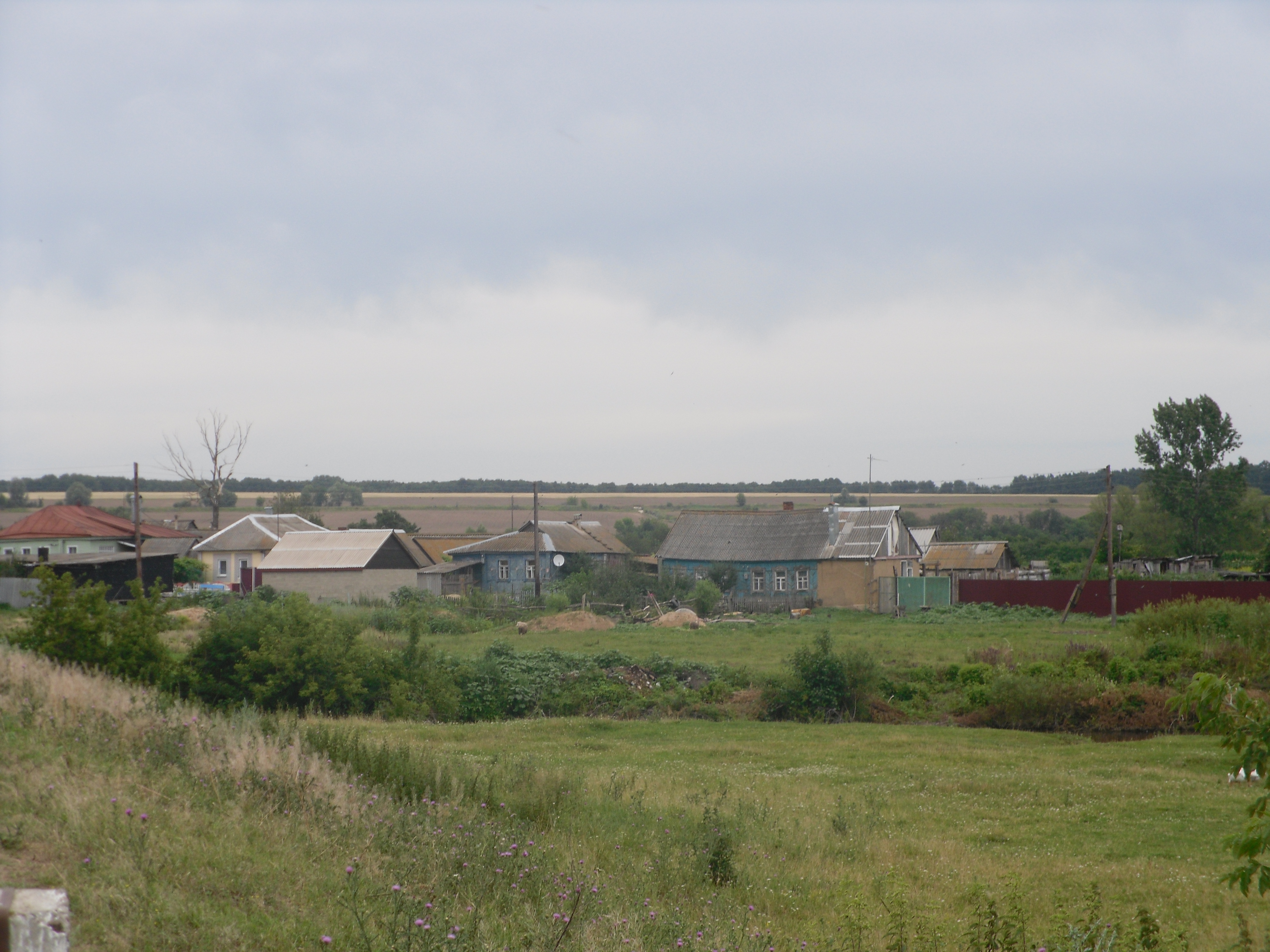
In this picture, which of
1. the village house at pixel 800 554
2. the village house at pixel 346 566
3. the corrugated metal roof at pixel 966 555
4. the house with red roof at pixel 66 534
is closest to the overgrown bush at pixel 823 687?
the village house at pixel 800 554

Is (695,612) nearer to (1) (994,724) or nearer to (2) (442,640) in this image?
(2) (442,640)

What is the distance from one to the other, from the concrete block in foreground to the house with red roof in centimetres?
6351

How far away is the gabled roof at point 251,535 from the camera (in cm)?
5950

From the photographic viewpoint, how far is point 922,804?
1283cm

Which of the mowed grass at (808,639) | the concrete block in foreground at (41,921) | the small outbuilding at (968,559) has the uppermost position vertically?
the concrete block in foreground at (41,921)

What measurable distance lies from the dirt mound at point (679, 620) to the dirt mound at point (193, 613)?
1741 cm

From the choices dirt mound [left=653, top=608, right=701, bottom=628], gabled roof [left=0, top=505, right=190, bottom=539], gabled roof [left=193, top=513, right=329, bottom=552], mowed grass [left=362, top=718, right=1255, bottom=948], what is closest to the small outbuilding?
dirt mound [left=653, top=608, right=701, bottom=628]

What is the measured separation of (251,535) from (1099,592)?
49164 mm

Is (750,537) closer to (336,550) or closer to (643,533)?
(336,550)

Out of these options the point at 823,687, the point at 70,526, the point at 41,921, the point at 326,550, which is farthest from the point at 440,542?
the point at 41,921

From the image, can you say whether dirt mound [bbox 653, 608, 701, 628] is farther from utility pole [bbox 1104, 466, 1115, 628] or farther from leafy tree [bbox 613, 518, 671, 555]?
leafy tree [bbox 613, 518, 671, 555]

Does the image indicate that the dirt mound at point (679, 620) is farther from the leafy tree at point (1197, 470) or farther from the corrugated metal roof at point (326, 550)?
the leafy tree at point (1197, 470)

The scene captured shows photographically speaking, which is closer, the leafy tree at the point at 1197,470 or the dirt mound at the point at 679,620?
the dirt mound at the point at 679,620

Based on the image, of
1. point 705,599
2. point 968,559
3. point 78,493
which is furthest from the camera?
point 78,493
